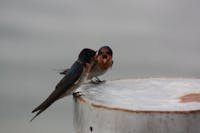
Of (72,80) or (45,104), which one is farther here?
(72,80)

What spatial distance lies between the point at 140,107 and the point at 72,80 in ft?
3.99

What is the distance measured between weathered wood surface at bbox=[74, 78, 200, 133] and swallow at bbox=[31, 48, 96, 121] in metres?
0.33

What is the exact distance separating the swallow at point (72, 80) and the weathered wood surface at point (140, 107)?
0.33 meters

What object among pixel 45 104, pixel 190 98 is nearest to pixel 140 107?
pixel 190 98

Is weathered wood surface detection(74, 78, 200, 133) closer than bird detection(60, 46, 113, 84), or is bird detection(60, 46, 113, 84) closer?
weathered wood surface detection(74, 78, 200, 133)

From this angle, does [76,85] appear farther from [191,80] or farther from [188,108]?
[188,108]

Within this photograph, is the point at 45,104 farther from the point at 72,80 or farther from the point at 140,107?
the point at 140,107

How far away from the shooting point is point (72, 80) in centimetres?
383

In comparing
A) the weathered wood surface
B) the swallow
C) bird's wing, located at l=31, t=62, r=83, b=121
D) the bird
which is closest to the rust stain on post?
the weathered wood surface

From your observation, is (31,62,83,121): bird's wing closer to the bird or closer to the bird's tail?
the bird's tail

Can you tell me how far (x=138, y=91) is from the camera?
10.4 feet

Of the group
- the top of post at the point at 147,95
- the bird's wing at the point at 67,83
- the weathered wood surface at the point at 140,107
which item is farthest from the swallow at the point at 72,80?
the weathered wood surface at the point at 140,107

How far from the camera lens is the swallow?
3721mm

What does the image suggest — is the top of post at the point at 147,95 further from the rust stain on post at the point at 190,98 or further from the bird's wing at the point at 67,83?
the bird's wing at the point at 67,83
